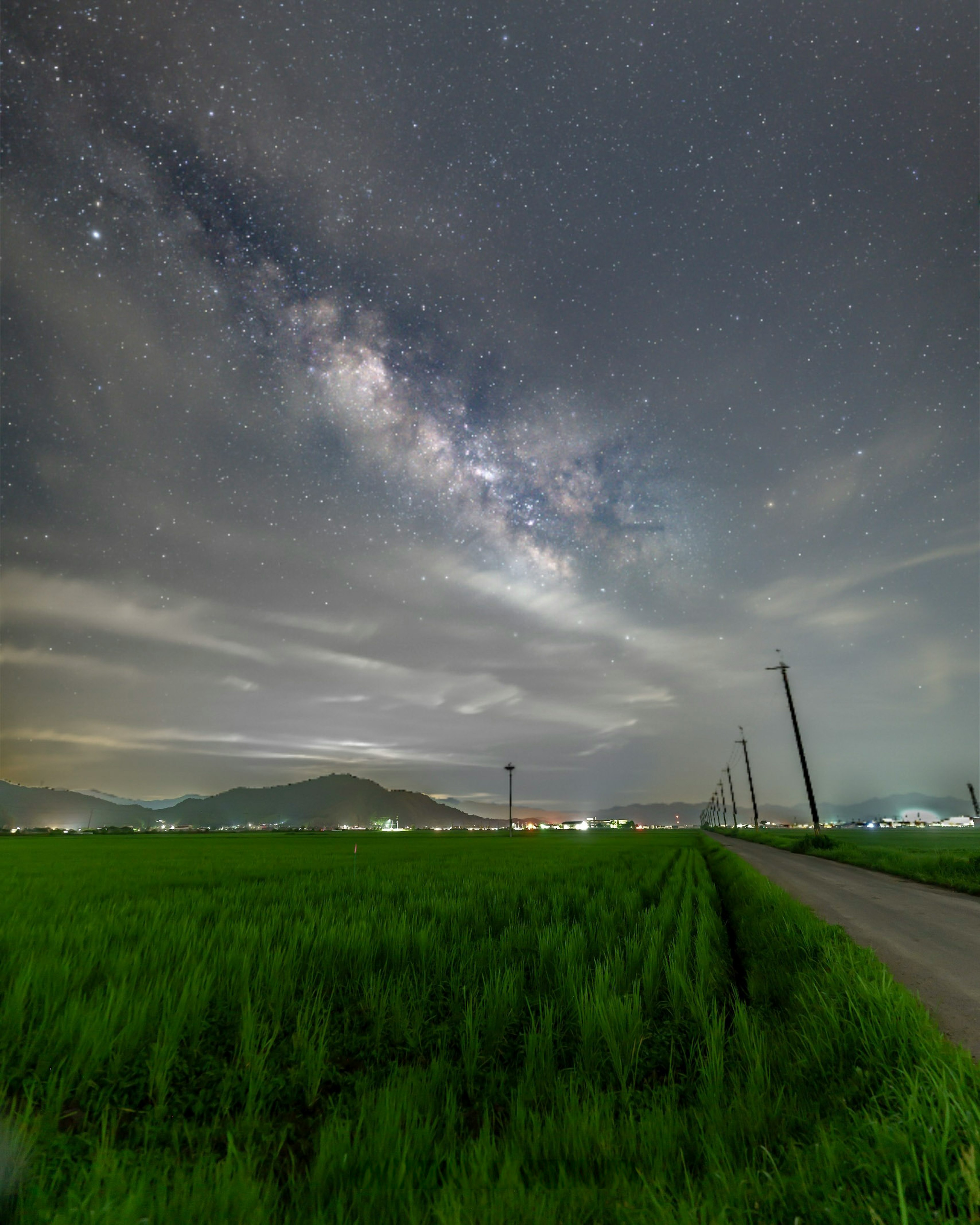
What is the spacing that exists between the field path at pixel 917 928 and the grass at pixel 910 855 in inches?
24.3

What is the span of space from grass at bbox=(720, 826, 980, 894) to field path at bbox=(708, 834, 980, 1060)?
2.02ft

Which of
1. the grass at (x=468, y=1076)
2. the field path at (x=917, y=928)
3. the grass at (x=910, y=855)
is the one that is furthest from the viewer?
the grass at (x=910, y=855)

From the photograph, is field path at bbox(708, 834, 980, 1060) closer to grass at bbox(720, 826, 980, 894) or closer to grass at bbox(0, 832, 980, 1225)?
grass at bbox(720, 826, 980, 894)

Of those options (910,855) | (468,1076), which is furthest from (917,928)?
(910,855)

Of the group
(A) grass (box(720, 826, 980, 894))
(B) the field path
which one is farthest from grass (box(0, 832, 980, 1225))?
(A) grass (box(720, 826, 980, 894))

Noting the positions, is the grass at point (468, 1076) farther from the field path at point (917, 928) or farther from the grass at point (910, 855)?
the grass at point (910, 855)

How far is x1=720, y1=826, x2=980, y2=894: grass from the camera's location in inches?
642

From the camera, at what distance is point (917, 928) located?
9539 millimetres

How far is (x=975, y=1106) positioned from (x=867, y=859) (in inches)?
1017

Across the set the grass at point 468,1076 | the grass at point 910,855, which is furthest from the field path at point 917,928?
the grass at point 468,1076

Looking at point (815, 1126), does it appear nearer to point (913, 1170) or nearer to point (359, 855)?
point (913, 1170)

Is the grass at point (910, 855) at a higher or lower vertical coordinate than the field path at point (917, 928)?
higher

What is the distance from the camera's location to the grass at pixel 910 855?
16.3m

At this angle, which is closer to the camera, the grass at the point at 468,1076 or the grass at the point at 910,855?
the grass at the point at 468,1076
